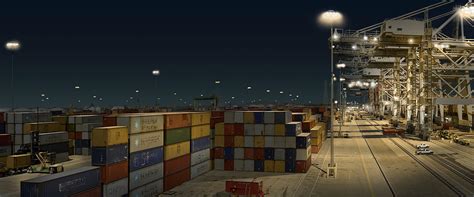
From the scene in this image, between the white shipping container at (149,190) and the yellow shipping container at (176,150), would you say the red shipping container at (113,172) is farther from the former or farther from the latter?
the yellow shipping container at (176,150)

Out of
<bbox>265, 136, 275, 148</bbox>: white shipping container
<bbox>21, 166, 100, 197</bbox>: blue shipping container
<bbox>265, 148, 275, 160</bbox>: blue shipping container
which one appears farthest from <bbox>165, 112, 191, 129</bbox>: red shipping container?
<bbox>21, 166, 100, 197</bbox>: blue shipping container

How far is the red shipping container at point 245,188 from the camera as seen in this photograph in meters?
28.9

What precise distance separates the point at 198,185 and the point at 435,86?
7637cm

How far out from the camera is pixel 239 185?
96.3 ft

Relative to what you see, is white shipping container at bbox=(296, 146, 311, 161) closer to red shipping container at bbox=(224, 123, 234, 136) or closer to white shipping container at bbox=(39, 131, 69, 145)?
red shipping container at bbox=(224, 123, 234, 136)

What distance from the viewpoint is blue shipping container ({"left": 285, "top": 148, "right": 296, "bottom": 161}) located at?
42.0 meters

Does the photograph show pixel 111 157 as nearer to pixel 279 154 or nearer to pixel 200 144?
pixel 200 144

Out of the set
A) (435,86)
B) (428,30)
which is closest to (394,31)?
(428,30)

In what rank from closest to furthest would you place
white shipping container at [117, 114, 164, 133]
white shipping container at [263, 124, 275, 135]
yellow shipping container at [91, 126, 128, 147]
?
yellow shipping container at [91, 126, 128, 147], white shipping container at [117, 114, 164, 133], white shipping container at [263, 124, 275, 135]

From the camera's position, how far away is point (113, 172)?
87.5 feet

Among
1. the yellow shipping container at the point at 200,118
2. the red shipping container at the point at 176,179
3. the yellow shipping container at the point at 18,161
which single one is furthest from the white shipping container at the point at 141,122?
the yellow shipping container at the point at 18,161

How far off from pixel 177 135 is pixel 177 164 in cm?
236

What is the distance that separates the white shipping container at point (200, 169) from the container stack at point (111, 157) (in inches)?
435

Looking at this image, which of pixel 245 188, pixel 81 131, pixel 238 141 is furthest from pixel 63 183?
pixel 81 131
